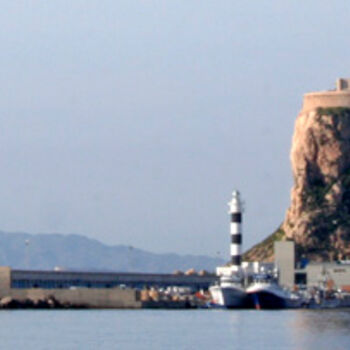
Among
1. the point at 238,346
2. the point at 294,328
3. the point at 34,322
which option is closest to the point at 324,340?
the point at 238,346

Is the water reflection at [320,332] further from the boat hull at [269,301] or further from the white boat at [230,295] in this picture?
the white boat at [230,295]

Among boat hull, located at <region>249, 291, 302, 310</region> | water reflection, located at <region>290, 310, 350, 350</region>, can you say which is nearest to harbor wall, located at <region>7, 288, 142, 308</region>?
boat hull, located at <region>249, 291, 302, 310</region>

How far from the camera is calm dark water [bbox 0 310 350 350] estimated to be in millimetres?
103938

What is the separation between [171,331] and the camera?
398ft

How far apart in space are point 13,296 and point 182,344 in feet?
277

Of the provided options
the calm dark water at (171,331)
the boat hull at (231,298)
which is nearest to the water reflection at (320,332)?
the calm dark water at (171,331)

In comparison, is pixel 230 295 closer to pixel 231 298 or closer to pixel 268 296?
pixel 231 298

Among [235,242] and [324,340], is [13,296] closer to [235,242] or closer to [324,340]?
[235,242]

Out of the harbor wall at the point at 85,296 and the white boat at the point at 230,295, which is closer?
the harbor wall at the point at 85,296

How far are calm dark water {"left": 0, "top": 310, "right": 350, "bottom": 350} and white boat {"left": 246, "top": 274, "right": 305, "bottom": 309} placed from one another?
2640 centimetres

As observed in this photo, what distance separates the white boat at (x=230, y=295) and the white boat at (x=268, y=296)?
0.98m

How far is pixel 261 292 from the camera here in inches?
7470

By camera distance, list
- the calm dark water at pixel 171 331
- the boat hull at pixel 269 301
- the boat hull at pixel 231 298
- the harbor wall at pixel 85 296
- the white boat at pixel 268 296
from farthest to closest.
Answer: the boat hull at pixel 231 298, the white boat at pixel 268 296, the boat hull at pixel 269 301, the harbor wall at pixel 85 296, the calm dark water at pixel 171 331

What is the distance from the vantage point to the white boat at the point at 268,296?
624ft
